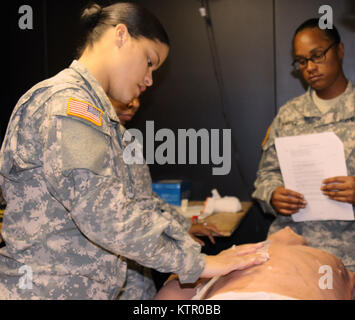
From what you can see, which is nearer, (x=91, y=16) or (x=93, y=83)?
(x=93, y=83)

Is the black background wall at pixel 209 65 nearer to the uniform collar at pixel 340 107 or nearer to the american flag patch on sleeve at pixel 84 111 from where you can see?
the uniform collar at pixel 340 107

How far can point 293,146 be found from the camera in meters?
1.88

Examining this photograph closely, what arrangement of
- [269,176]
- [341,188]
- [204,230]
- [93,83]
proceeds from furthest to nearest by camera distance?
1. [269,176]
2. [204,230]
3. [341,188]
4. [93,83]

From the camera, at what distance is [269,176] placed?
215cm

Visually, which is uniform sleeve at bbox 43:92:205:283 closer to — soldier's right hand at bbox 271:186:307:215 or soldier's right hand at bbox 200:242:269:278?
soldier's right hand at bbox 200:242:269:278

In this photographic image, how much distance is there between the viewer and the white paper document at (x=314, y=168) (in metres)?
1.81

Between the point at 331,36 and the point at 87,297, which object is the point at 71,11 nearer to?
the point at 331,36

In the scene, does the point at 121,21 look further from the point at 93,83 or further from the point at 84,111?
the point at 84,111

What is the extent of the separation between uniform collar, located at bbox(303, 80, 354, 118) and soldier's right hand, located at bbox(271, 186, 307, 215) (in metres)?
0.44

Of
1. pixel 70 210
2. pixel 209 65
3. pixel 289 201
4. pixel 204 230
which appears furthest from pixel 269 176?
pixel 70 210

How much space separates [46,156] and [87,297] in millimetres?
410

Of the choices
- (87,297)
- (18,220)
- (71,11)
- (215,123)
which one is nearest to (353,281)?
(87,297)

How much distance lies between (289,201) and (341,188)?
251 millimetres

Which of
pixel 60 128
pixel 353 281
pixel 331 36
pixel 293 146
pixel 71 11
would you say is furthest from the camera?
pixel 71 11
